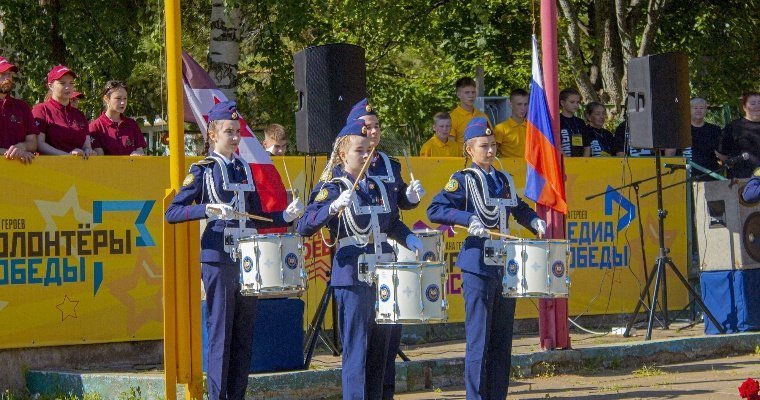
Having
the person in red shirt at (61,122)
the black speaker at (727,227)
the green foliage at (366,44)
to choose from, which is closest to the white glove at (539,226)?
the person in red shirt at (61,122)

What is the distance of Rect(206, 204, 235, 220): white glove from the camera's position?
28.2 ft

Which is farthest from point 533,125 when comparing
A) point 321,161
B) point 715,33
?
point 715,33

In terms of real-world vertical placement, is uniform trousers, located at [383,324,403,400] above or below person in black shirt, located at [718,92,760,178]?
below

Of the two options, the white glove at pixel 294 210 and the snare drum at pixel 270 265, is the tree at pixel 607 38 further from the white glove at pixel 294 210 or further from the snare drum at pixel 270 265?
the snare drum at pixel 270 265

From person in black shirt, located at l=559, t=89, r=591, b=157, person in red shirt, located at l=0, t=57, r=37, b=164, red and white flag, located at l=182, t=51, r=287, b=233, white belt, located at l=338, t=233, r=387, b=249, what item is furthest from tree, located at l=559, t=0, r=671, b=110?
white belt, located at l=338, t=233, r=387, b=249

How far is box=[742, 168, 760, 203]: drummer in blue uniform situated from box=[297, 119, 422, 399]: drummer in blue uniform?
5857 millimetres

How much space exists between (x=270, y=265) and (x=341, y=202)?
687 millimetres

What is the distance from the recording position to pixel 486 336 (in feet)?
31.0

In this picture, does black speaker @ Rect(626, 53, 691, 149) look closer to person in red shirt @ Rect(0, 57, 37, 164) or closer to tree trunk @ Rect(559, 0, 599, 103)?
person in red shirt @ Rect(0, 57, 37, 164)

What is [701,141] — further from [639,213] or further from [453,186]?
[453,186]

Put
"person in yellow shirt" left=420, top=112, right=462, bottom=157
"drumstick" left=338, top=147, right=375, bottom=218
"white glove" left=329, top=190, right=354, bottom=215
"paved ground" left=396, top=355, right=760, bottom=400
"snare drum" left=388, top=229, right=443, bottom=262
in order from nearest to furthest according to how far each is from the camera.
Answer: "white glove" left=329, top=190, right=354, bottom=215 < "drumstick" left=338, top=147, right=375, bottom=218 < "snare drum" left=388, top=229, right=443, bottom=262 < "paved ground" left=396, top=355, right=760, bottom=400 < "person in yellow shirt" left=420, top=112, right=462, bottom=157

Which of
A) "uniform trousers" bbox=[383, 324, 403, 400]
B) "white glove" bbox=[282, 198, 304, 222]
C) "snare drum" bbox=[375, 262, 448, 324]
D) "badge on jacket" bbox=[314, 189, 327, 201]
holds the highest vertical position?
"badge on jacket" bbox=[314, 189, 327, 201]

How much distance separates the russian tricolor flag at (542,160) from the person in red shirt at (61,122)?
386 cm

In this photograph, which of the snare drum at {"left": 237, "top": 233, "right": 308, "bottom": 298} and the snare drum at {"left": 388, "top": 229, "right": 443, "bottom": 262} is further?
the snare drum at {"left": 388, "top": 229, "right": 443, "bottom": 262}
